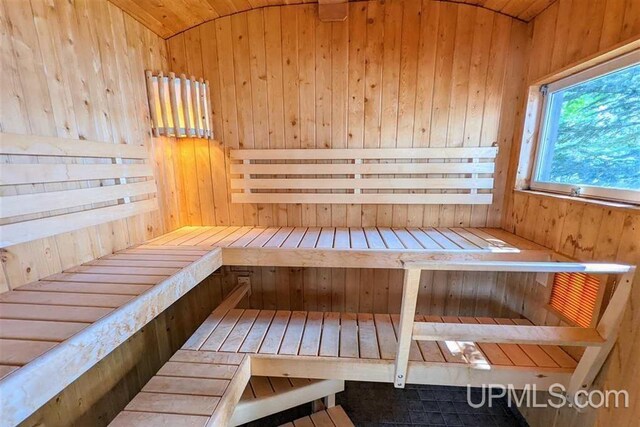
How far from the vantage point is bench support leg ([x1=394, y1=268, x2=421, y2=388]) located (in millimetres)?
1259

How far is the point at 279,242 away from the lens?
1.91 meters

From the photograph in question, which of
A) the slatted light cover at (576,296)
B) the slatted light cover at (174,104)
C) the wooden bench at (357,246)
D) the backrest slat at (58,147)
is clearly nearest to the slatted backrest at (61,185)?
the backrest slat at (58,147)

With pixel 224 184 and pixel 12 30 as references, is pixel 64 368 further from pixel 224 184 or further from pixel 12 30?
pixel 224 184

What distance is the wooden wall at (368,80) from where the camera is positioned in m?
2.03

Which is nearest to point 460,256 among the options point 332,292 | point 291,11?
point 332,292

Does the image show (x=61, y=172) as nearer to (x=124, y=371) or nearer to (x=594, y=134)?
(x=124, y=371)

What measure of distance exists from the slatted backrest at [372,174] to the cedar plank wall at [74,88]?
0.79m

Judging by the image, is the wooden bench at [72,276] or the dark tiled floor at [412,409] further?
the dark tiled floor at [412,409]

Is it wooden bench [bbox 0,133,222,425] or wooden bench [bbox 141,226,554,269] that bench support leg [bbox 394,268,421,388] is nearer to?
wooden bench [bbox 141,226,554,269]

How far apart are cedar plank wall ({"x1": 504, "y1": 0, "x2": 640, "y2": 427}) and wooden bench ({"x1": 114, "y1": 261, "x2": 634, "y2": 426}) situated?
0.08 metres

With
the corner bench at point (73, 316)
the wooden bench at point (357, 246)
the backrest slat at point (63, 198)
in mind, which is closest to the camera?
the corner bench at point (73, 316)

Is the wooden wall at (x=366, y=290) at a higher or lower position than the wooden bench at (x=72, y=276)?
lower

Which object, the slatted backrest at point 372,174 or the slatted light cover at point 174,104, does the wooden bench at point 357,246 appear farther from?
the slatted light cover at point 174,104

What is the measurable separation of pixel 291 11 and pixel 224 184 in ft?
4.62
